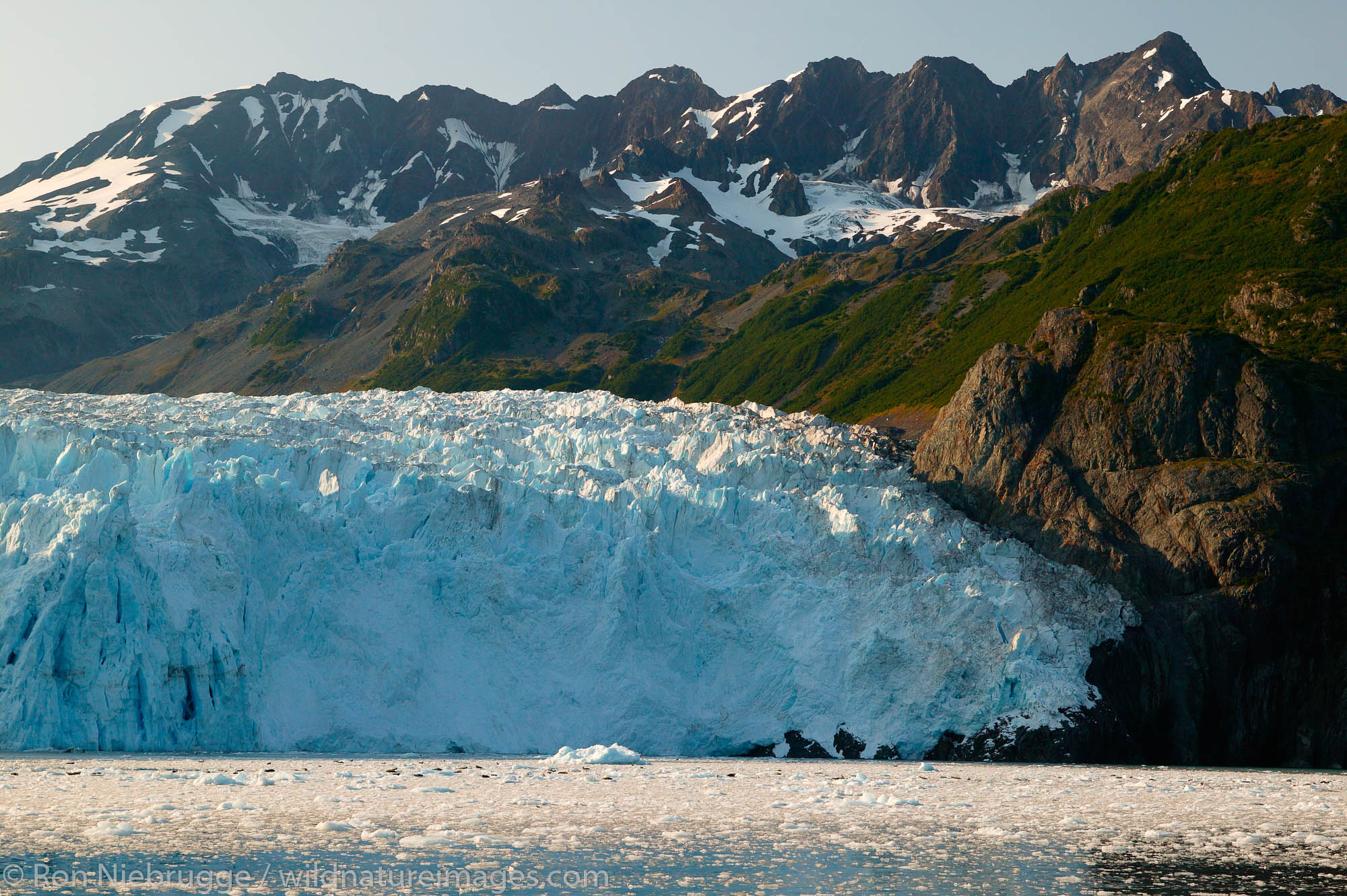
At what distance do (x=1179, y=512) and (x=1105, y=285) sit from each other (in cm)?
4793

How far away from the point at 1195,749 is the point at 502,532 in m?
29.6

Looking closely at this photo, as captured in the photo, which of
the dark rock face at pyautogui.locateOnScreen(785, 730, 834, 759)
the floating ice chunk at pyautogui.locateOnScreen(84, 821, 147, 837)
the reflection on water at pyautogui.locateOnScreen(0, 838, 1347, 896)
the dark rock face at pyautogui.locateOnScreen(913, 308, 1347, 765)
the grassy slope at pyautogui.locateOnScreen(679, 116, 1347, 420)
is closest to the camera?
the reflection on water at pyautogui.locateOnScreen(0, 838, 1347, 896)

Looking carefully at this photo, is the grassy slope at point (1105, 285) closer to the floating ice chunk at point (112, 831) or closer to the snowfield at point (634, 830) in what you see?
the snowfield at point (634, 830)

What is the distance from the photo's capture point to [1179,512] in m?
52.9

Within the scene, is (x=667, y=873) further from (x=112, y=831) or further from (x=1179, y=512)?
(x=1179, y=512)

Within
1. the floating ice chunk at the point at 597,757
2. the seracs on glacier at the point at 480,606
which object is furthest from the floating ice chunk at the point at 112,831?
the floating ice chunk at the point at 597,757

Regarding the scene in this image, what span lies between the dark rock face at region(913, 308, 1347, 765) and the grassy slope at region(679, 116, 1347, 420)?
12774 mm

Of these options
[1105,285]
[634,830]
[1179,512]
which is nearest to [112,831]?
[634,830]

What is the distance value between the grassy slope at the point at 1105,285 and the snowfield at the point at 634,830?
47.5 metres

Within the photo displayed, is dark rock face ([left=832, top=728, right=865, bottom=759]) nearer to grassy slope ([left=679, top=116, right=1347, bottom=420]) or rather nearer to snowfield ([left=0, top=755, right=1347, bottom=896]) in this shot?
snowfield ([left=0, top=755, right=1347, bottom=896])

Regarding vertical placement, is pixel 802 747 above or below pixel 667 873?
below

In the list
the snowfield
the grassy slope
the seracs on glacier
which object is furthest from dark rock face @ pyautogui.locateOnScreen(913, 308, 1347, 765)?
the grassy slope

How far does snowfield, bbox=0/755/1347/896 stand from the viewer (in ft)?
65.2

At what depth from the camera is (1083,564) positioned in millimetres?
52312
